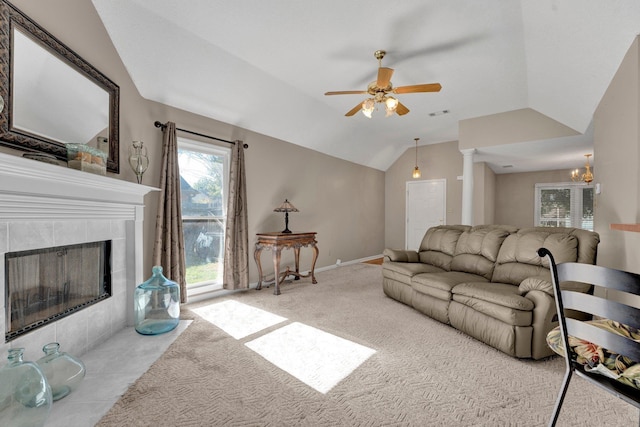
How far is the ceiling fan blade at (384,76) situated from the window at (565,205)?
7.37 meters

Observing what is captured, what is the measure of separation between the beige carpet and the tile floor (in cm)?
8

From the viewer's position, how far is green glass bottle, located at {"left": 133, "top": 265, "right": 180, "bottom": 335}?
9.05 feet

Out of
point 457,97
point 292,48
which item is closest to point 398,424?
point 292,48

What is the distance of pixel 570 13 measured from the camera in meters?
2.29

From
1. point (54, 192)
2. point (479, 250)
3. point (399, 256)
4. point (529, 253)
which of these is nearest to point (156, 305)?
point (54, 192)

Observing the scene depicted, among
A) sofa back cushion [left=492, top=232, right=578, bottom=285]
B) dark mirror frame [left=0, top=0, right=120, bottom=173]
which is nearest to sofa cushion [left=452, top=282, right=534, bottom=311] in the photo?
sofa back cushion [left=492, top=232, right=578, bottom=285]

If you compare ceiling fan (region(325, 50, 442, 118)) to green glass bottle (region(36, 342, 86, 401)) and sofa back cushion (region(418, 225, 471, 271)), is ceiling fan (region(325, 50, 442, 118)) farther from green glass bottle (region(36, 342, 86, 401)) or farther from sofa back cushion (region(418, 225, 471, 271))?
green glass bottle (region(36, 342, 86, 401))

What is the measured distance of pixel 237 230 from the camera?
412 cm

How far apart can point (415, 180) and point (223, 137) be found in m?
5.02

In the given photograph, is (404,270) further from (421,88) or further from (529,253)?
(421,88)

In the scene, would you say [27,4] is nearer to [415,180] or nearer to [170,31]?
[170,31]

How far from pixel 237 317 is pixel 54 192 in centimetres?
200

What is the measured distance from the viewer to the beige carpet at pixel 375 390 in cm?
163

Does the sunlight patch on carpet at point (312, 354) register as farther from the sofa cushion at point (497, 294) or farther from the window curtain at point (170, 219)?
→ the window curtain at point (170, 219)
